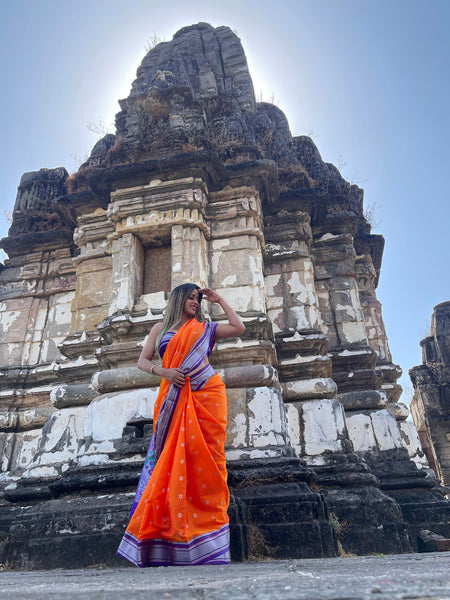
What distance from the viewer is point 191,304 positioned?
3787 mm

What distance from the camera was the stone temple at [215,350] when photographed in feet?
12.2

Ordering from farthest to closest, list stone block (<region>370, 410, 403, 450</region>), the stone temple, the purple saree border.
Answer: stone block (<region>370, 410, 403, 450</region>)
the stone temple
the purple saree border

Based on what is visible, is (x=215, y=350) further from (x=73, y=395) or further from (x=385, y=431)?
(x=385, y=431)

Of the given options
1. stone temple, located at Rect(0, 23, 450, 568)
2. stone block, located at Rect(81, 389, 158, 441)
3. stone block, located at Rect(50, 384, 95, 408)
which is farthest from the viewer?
stone block, located at Rect(50, 384, 95, 408)

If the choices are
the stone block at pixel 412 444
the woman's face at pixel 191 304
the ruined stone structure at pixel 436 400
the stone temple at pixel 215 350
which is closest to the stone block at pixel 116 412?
the stone temple at pixel 215 350

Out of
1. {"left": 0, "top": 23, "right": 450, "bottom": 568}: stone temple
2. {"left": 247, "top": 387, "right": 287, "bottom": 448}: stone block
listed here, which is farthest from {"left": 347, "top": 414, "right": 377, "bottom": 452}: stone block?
{"left": 247, "top": 387, "right": 287, "bottom": 448}: stone block

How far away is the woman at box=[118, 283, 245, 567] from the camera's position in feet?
8.88

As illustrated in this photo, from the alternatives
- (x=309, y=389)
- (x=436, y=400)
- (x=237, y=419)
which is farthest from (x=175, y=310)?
(x=436, y=400)

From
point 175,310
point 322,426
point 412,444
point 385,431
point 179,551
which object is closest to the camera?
point 179,551

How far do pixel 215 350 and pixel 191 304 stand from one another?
3.57 feet

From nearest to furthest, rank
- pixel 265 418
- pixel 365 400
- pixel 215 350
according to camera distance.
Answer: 1. pixel 265 418
2. pixel 215 350
3. pixel 365 400

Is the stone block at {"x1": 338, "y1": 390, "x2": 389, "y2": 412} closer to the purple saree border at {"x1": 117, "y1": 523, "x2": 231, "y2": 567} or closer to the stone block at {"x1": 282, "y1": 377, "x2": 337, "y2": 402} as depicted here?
the stone block at {"x1": 282, "y1": 377, "x2": 337, "y2": 402}

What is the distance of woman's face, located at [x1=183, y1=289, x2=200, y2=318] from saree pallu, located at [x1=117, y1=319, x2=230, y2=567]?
29cm

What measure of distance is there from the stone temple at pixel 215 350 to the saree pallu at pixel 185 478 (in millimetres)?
490
